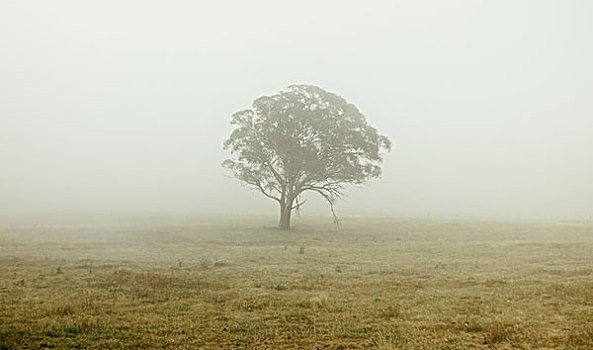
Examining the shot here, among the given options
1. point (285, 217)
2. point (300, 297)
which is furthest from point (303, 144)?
point (300, 297)

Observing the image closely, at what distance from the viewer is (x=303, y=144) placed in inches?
2269

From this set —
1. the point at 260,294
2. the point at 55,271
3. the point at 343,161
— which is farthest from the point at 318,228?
the point at 260,294

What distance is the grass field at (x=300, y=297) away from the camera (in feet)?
42.6

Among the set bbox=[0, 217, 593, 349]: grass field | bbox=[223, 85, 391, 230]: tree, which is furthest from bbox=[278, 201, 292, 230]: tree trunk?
bbox=[0, 217, 593, 349]: grass field

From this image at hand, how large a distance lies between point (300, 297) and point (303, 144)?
131 feet

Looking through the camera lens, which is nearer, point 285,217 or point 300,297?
point 300,297

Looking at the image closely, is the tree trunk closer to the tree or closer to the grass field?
the tree

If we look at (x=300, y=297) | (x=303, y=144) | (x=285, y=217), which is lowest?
(x=300, y=297)

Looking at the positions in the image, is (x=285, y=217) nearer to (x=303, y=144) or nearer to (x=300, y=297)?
(x=303, y=144)

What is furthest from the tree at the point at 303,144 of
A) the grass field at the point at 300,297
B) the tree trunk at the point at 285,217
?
the grass field at the point at 300,297

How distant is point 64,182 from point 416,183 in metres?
120

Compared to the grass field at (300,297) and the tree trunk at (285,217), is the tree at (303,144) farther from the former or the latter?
the grass field at (300,297)

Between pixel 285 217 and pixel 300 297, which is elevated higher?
pixel 285 217

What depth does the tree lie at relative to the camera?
56938 mm
